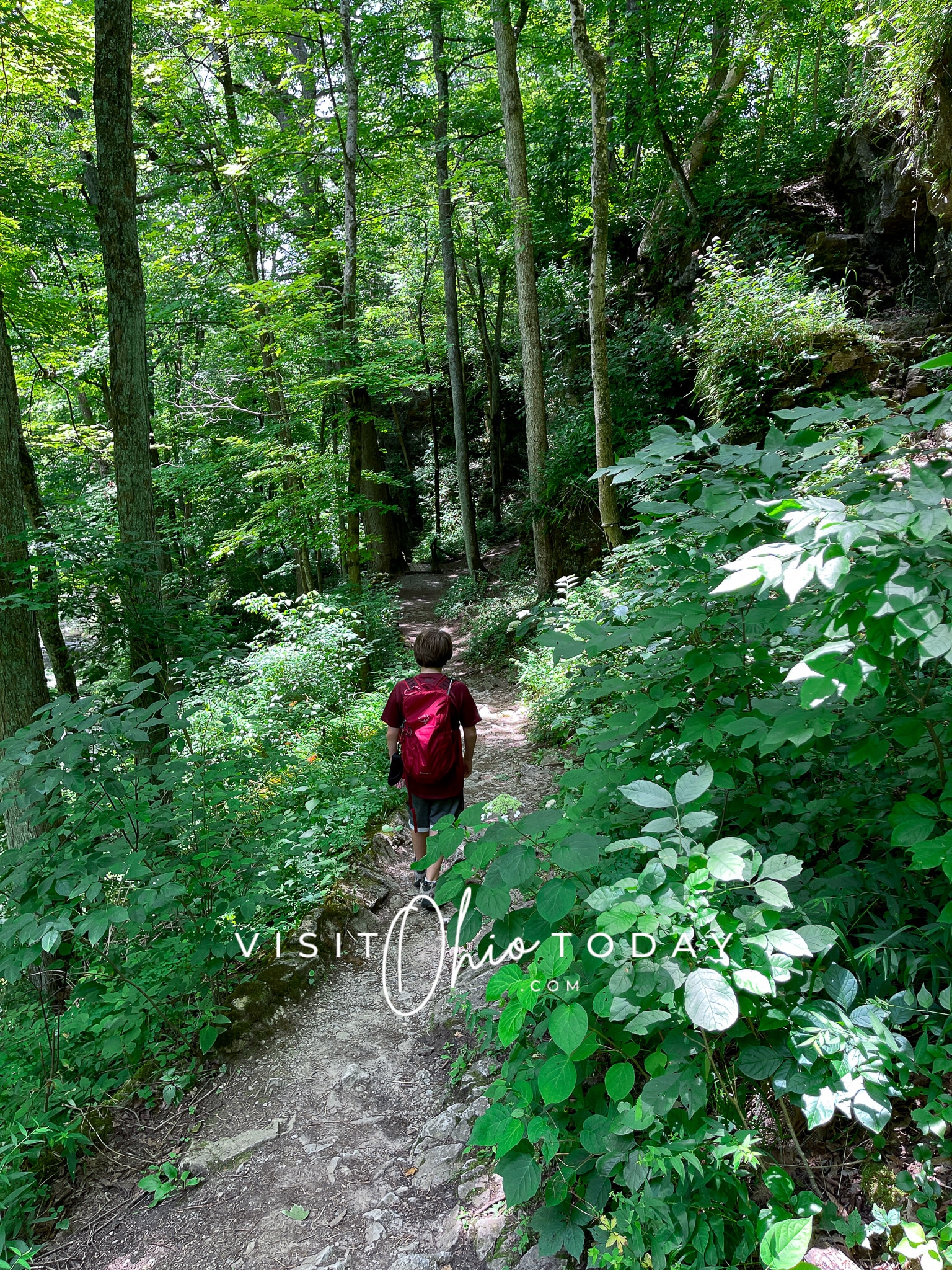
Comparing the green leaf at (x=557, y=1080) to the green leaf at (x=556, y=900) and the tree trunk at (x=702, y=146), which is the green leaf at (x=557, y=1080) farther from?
the tree trunk at (x=702, y=146)

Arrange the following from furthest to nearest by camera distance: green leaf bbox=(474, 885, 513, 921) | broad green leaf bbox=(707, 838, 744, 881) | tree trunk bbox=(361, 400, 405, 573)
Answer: tree trunk bbox=(361, 400, 405, 573)
green leaf bbox=(474, 885, 513, 921)
broad green leaf bbox=(707, 838, 744, 881)

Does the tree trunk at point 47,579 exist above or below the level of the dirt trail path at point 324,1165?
above

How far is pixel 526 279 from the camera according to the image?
1027cm

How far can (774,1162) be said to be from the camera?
5.61 ft

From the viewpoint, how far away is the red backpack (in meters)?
4.05

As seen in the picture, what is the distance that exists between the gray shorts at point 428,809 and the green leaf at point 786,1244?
2.87 m

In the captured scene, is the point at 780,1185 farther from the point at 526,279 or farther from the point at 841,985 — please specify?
the point at 526,279

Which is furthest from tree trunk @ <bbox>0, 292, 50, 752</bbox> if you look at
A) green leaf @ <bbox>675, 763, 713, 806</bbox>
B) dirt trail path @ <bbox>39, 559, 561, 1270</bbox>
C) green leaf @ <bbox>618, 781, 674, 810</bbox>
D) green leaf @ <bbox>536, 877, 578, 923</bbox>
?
green leaf @ <bbox>675, 763, 713, 806</bbox>

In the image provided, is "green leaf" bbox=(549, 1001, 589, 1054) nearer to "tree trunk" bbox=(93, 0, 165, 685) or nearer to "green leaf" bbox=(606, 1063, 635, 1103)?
"green leaf" bbox=(606, 1063, 635, 1103)

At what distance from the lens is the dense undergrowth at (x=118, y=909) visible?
9.08ft

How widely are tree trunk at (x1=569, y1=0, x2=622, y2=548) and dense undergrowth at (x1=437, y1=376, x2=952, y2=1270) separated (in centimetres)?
433

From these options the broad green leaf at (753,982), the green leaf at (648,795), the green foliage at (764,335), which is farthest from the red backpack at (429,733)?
the green foliage at (764,335)

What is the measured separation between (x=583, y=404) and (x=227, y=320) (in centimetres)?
645

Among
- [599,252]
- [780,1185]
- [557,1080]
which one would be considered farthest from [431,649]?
[599,252]
